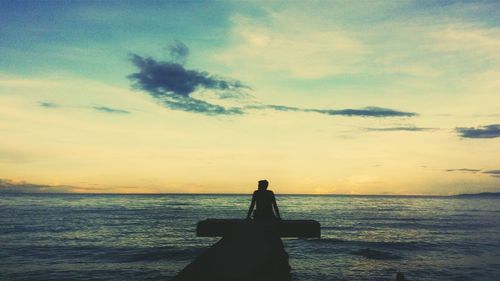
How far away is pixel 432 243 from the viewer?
117ft

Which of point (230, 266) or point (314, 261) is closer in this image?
point (230, 266)

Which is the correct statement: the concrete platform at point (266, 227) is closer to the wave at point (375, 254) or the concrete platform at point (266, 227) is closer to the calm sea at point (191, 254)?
the calm sea at point (191, 254)

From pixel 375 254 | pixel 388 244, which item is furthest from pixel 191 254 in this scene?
pixel 388 244

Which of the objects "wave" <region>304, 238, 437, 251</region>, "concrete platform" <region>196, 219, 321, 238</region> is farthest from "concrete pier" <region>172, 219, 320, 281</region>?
"wave" <region>304, 238, 437, 251</region>

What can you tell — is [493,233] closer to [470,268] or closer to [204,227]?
[470,268]

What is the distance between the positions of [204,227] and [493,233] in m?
45.8

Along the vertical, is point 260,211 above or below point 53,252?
above

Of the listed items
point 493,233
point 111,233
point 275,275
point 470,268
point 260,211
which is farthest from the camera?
point 493,233

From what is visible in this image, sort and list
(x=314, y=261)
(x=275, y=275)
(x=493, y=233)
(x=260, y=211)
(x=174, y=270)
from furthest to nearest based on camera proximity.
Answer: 1. (x=493, y=233)
2. (x=314, y=261)
3. (x=174, y=270)
4. (x=260, y=211)
5. (x=275, y=275)

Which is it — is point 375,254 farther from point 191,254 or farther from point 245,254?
point 245,254

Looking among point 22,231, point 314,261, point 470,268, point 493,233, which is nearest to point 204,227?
point 314,261

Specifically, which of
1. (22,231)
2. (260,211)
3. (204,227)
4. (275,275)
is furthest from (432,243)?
(22,231)

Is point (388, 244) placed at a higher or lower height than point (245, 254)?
lower

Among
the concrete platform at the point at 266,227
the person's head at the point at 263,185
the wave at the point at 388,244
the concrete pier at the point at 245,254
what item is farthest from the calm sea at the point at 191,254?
the concrete pier at the point at 245,254
